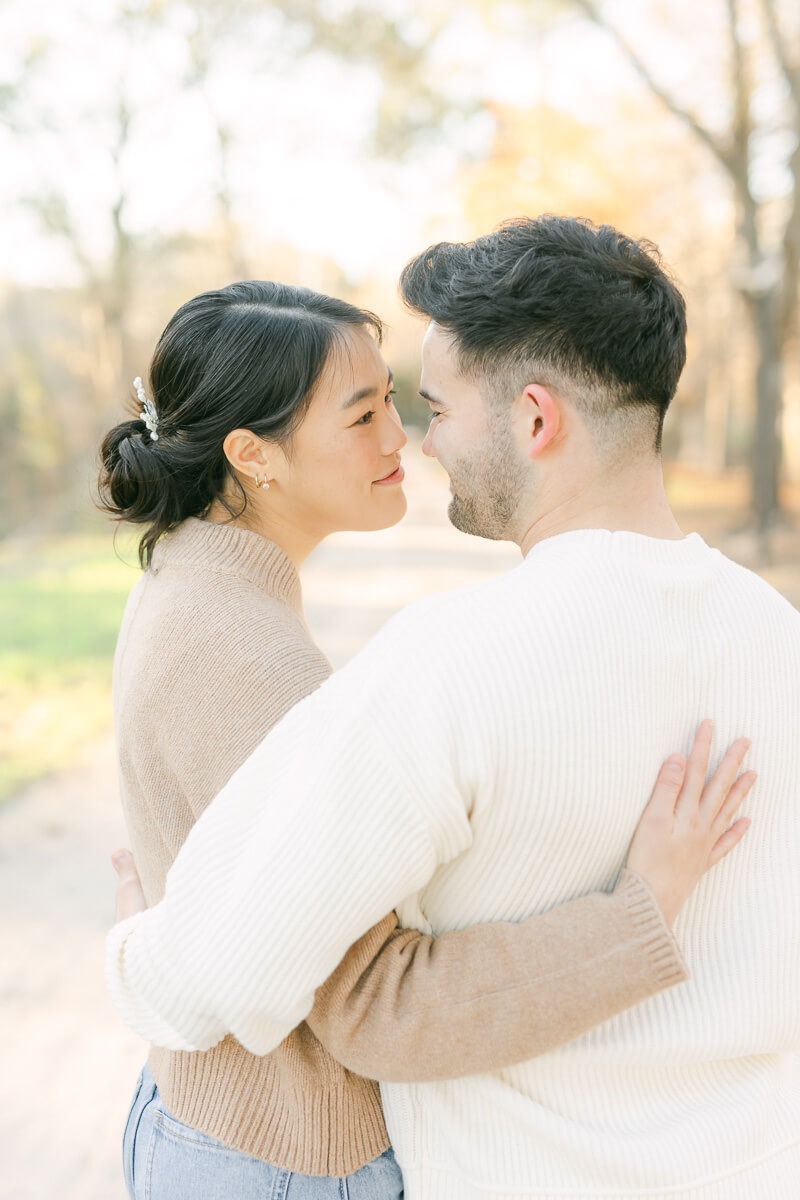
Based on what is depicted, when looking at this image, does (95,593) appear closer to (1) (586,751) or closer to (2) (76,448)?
(1) (586,751)

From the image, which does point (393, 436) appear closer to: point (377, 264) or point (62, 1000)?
point (62, 1000)

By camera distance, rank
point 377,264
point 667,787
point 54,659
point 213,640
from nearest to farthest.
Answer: point 667,787 < point 213,640 < point 54,659 < point 377,264

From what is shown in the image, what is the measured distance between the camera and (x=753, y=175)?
1170 cm

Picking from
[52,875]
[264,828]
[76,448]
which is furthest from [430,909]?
[76,448]

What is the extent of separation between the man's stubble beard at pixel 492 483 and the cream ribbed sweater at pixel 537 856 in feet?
0.88

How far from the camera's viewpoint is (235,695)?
1490 mm

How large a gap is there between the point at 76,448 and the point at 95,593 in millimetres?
12559

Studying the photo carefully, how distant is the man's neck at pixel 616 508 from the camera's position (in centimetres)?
148

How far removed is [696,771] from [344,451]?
3.51 ft

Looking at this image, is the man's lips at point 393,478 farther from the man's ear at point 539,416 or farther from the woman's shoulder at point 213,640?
the man's ear at point 539,416

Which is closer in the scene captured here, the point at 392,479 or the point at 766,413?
the point at 392,479

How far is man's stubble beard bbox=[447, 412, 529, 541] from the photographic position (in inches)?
62.5

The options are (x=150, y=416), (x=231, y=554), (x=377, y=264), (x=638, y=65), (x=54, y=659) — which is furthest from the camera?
(x=377, y=264)

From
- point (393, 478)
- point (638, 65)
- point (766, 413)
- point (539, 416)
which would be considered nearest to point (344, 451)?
point (393, 478)
